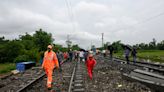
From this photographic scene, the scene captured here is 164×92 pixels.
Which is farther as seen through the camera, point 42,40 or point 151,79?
point 42,40

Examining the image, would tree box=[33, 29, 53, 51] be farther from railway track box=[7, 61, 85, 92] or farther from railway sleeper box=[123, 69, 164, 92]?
railway sleeper box=[123, 69, 164, 92]

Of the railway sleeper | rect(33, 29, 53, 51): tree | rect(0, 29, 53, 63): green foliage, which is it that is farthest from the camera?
rect(33, 29, 53, 51): tree

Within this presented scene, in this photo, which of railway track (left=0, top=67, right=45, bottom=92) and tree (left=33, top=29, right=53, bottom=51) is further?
tree (left=33, top=29, right=53, bottom=51)

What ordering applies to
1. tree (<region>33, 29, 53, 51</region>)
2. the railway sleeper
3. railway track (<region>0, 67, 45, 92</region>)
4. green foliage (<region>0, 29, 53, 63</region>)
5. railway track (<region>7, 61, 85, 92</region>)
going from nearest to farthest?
the railway sleeper < railway track (<region>7, 61, 85, 92</region>) < railway track (<region>0, 67, 45, 92</region>) < green foliage (<region>0, 29, 53, 63</region>) < tree (<region>33, 29, 53, 51</region>)

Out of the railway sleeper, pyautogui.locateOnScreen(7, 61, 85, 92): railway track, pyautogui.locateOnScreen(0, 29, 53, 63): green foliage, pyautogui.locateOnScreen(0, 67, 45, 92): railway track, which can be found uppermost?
pyautogui.locateOnScreen(0, 29, 53, 63): green foliage

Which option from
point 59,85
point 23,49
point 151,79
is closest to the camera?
point 151,79

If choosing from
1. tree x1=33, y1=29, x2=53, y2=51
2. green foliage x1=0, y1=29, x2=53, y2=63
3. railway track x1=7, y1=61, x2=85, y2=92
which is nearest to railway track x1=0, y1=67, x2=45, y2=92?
railway track x1=7, y1=61, x2=85, y2=92

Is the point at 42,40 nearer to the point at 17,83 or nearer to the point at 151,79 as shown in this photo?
the point at 17,83

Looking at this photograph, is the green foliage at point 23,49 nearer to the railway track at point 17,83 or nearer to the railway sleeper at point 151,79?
the railway track at point 17,83

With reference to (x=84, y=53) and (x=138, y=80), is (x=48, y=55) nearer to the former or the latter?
(x=138, y=80)

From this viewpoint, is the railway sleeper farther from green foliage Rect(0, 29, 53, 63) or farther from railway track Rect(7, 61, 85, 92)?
green foliage Rect(0, 29, 53, 63)

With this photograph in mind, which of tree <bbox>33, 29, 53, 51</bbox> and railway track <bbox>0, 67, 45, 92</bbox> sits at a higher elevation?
tree <bbox>33, 29, 53, 51</bbox>

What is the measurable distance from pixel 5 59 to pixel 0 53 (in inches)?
73.1

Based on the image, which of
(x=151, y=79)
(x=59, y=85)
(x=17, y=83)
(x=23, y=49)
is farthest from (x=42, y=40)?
(x=151, y=79)
